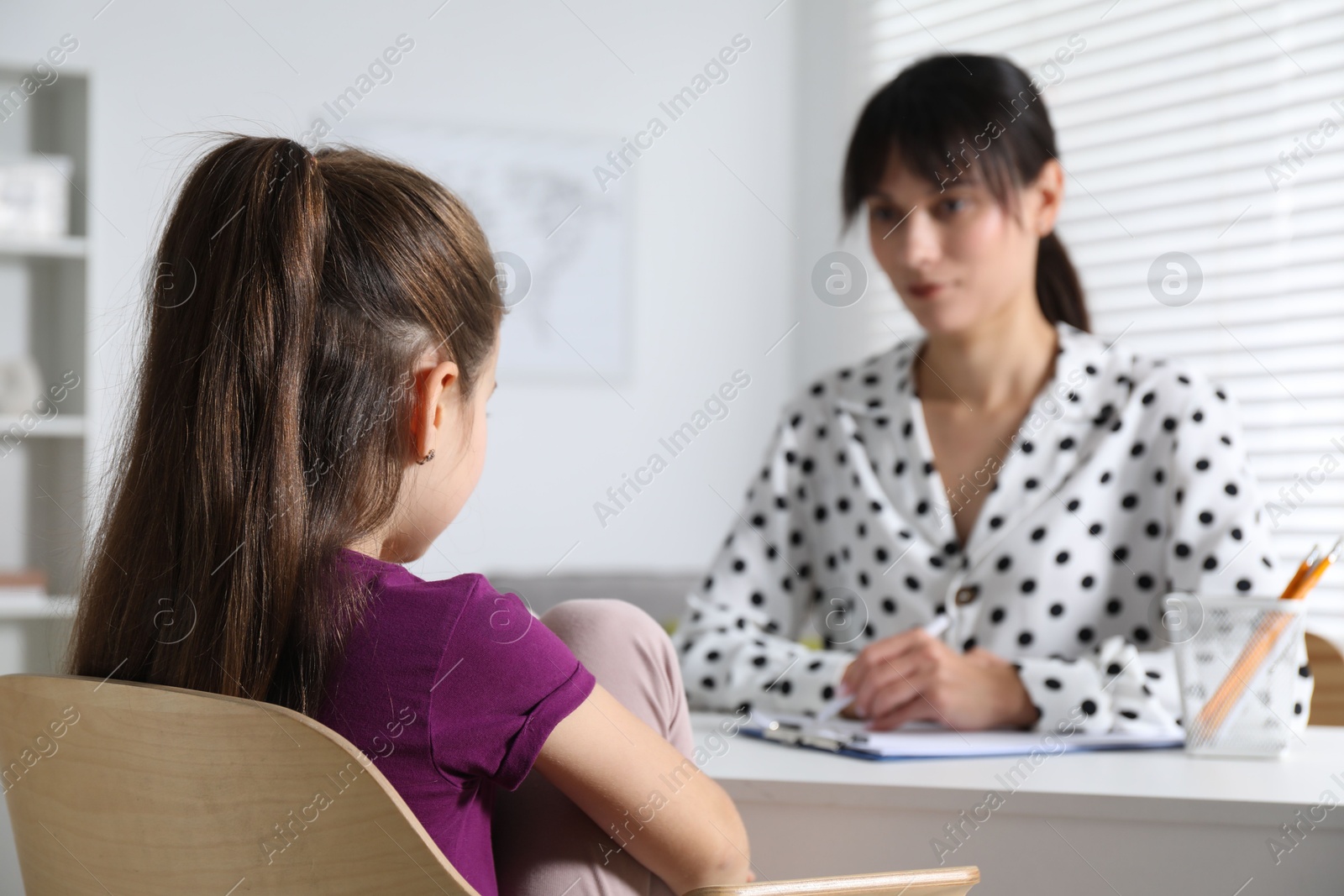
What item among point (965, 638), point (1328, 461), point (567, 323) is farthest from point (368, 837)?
point (567, 323)

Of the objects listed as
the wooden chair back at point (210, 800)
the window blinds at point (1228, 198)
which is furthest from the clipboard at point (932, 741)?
the window blinds at point (1228, 198)

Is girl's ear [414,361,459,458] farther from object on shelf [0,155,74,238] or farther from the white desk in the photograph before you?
object on shelf [0,155,74,238]

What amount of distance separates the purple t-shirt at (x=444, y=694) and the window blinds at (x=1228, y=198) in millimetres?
1977

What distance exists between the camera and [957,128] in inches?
52.4

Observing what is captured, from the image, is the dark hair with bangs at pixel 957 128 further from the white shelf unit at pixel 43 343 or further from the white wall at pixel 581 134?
the white shelf unit at pixel 43 343

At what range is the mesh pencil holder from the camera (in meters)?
0.89

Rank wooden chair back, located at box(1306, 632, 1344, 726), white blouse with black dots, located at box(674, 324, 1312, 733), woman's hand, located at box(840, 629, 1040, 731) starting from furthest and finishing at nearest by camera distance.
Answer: wooden chair back, located at box(1306, 632, 1344, 726)
white blouse with black dots, located at box(674, 324, 1312, 733)
woman's hand, located at box(840, 629, 1040, 731)

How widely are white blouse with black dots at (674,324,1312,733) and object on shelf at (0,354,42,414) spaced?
6.09 feet

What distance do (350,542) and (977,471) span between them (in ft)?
2.97

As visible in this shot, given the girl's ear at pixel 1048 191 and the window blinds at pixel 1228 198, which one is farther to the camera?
the window blinds at pixel 1228 198

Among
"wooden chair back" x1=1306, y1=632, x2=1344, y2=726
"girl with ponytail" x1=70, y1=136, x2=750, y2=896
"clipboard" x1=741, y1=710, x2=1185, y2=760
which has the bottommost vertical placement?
"wooden chair back" x1=1306, y1=632, x2=1344, y2=726

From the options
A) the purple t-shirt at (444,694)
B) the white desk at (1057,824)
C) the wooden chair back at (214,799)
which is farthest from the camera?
the white desk at (1057,824)

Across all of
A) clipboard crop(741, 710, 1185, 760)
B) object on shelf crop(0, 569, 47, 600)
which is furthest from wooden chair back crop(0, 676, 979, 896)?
object on shelf crop(0, 569, 47, 600)

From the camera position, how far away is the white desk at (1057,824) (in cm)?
72
